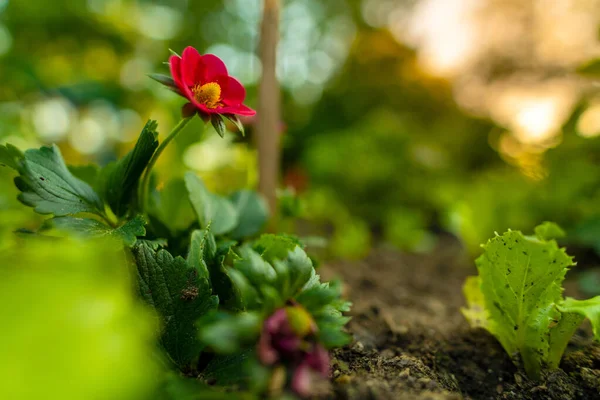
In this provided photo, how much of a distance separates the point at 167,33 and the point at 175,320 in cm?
340

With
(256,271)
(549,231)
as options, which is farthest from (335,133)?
(256,271)

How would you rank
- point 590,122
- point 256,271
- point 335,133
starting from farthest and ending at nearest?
1. point 335,133
2. point 590,122
3. point 256,271

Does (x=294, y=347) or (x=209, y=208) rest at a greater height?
(x=209, y=208)

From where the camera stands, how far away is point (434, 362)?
0.70 metres

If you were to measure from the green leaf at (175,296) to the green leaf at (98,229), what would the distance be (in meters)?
0.03

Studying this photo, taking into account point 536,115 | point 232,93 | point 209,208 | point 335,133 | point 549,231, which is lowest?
point 209,208

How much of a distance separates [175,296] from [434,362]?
42 centimetres

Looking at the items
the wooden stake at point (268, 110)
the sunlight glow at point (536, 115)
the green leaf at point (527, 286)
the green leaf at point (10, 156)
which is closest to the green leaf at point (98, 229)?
the green leaf at point (10, 156)

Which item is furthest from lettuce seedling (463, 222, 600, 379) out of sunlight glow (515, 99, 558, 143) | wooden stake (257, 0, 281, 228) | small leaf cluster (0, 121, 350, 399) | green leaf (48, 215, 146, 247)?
sunlight glow (515, 99, 558, 143)

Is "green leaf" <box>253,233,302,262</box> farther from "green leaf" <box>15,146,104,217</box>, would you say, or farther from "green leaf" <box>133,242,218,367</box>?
"green leaf" <box>15,146,104,217</box>

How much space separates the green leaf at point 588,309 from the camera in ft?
1.80

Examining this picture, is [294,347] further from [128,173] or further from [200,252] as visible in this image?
[128,173]

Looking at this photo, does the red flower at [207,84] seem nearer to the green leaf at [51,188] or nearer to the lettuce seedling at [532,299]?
the green leaf at [51,188]

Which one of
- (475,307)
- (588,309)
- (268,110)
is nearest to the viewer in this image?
(588,309)
